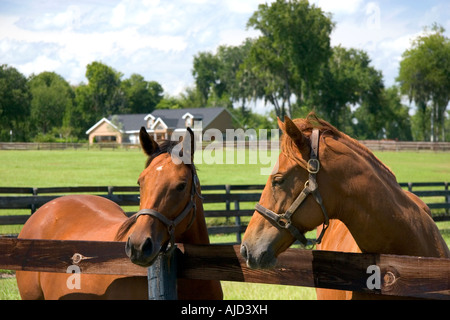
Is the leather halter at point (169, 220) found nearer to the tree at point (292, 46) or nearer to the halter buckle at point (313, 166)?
the halter buckle at point (313, 166)

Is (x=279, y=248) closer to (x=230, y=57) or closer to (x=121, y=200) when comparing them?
(x=121, y=200)

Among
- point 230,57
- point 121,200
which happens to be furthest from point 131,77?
point 121,200

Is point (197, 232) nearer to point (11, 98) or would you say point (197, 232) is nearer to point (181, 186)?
point (181, 186)

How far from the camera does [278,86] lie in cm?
5628

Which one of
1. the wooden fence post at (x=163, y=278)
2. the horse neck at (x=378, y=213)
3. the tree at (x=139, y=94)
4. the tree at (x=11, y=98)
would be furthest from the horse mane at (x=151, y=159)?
the tree at (x=139, y=94)

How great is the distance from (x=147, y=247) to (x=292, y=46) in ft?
178

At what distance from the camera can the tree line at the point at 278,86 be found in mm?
55000

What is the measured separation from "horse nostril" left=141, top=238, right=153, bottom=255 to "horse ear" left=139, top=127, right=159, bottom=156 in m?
0.98

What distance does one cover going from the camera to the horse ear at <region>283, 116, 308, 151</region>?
108 inches

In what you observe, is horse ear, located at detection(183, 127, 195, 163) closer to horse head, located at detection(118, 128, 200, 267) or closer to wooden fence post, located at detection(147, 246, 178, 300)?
horse head, located at detection(118, 128, 200, 267)

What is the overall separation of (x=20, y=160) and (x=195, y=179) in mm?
39044

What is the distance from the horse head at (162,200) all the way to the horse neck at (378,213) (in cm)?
119

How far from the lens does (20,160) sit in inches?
1543

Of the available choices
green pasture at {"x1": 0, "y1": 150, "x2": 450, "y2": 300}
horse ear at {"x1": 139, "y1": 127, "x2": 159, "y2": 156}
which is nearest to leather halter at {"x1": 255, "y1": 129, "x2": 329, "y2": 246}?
horse ear at {"x1": 139, "y1": 127, "x2": 159, "y2": 156}
